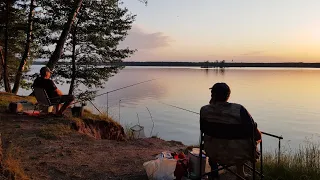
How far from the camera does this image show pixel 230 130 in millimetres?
3264

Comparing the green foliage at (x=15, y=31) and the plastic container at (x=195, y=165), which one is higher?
the green foliage at (x=15, y=31)

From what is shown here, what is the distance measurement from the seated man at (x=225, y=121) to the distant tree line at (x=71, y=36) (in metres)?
10.9

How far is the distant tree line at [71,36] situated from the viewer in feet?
44.7

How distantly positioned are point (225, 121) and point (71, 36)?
41.9 feet

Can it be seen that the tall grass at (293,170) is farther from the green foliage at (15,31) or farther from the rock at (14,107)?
the green foliage at (15,31)

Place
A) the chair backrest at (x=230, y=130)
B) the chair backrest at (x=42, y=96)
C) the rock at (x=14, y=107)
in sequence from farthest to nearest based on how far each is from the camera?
the rock at (x=14, y=107) < the chair backrest at (x=42, y=96) < the chair backrest at (x=230, y=130)

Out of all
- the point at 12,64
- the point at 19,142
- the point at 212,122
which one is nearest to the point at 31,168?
the point at 19,142

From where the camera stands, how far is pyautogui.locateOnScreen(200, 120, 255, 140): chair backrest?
3.22 meters

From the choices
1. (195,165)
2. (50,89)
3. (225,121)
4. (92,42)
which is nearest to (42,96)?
(50,89)

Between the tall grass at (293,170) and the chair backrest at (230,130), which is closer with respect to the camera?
the chair backrest at (230,130)

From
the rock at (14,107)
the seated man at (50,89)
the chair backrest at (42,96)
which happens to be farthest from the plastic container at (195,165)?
the rock at (14,107)

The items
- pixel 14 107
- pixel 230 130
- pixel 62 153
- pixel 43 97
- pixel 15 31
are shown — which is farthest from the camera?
pixel 15 31

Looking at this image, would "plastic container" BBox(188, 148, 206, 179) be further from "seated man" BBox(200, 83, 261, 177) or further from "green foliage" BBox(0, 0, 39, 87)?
"green foliage" BBox(0, 0, 39, 87)

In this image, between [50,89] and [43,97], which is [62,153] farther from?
[50,89]
